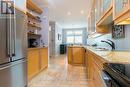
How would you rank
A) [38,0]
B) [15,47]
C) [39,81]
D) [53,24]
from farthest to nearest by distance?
1. [53,24]
2. [38,0]
3. [39,81]
4. [15,47]

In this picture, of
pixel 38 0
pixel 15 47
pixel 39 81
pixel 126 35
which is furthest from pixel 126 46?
pixel 38 0

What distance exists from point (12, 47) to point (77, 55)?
472 cm

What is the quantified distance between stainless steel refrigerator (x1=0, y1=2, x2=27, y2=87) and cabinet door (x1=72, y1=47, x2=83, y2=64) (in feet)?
13.5

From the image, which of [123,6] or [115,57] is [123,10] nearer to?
[123,6]

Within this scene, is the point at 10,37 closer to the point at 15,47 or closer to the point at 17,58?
the point at 15,47

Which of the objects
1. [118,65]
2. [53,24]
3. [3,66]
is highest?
[53,24]

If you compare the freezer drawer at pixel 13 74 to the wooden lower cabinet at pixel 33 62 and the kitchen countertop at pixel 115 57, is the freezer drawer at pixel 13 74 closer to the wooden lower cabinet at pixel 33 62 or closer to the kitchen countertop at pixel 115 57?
the wooden lower cabinet at pixel 33 62

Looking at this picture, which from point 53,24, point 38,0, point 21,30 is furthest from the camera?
point 53,24

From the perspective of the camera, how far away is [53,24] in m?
11.2

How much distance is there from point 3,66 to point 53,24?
362 inches

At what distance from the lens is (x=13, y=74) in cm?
244

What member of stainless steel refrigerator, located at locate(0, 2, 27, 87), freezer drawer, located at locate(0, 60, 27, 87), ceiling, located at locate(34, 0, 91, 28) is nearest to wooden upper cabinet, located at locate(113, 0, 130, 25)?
stainless steel refrigerator, located at locate(0, 2, 27, 87)

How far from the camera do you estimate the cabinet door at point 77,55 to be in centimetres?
679

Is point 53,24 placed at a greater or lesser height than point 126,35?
greater
